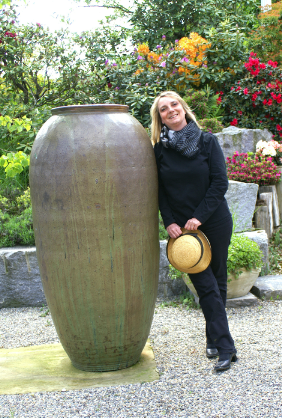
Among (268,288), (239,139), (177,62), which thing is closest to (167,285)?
A: (268,288)

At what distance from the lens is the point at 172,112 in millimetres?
2547

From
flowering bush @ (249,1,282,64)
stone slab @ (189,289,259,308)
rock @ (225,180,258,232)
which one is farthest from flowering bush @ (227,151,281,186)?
flowering bush @ (249,1,282,64)

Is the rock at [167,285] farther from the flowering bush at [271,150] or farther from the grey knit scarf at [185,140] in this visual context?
the flowering bush at [271,150]

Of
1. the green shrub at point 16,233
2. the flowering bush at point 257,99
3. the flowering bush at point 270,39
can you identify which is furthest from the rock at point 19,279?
the flowering bush at point 270,39

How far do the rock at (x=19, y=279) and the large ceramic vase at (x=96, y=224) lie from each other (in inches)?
62.6

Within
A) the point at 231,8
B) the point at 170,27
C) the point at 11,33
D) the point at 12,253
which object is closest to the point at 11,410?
the point at 12,253

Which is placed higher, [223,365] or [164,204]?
[164,204]

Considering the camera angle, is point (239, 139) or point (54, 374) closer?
point (54, 374)

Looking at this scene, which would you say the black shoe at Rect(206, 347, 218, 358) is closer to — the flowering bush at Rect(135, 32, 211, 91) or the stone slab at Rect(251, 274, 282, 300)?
the stone slab at Rect(251, 274, 282, 300)

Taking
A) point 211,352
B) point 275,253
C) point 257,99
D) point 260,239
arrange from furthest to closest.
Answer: point 257,99 < point 275,253 < point 260,239 < point 211,352

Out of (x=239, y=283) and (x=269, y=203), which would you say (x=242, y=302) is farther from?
(x=269, y=203)

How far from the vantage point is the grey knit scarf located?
2.49 metres

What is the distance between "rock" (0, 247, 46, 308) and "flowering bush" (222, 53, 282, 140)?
13.3 ft

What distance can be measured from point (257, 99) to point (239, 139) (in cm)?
102
